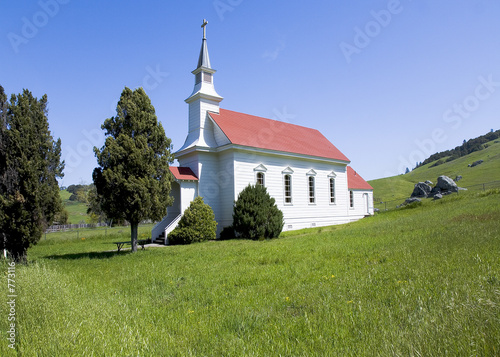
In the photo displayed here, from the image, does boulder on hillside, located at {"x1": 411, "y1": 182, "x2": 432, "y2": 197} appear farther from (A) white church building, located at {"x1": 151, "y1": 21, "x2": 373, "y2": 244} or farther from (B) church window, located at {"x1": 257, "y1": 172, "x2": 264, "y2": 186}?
(B) church window, located at {"x1": 257, "y1": 172, "x2": 264, "y2": 186}

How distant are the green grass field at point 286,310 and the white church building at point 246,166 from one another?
44.8 ft

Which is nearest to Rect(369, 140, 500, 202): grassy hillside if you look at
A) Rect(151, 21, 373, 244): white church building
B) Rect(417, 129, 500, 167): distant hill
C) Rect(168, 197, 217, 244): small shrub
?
Rect(417, 129, 500, 167): distant hill

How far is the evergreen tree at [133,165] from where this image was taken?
14.4 metres

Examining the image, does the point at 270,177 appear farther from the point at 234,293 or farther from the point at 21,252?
the point at 234,293

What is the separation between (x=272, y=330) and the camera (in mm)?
4426

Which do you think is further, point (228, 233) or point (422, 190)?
point (422, 190)

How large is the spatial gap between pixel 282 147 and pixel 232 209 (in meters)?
7.02

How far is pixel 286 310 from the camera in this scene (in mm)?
5242

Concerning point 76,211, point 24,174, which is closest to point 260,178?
point 24,174

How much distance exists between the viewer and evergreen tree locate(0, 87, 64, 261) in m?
12.0

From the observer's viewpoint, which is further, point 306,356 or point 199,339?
point 199,339

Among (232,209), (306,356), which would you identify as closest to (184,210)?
(232,209)

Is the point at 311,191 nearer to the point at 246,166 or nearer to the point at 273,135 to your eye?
the point at 273,135

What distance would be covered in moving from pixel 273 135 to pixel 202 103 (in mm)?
6784
